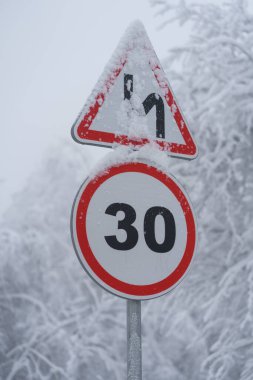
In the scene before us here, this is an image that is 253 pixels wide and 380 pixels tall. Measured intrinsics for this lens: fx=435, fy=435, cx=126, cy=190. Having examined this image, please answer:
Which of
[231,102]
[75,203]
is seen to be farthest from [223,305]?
[75,203]

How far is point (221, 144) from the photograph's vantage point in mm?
4672

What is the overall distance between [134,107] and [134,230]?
1.61ft

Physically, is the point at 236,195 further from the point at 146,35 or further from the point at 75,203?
the point at 75,203

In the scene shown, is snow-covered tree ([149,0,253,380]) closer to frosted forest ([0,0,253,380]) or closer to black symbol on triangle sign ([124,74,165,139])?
frosted forest ([0,0,253,380])

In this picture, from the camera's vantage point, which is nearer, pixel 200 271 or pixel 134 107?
pixel 134 107

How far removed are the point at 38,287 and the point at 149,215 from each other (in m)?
5.27

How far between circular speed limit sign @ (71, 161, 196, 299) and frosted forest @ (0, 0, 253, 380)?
2.01 m

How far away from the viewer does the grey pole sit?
1.39 meters

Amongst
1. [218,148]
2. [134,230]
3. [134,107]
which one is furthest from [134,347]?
[218,148]

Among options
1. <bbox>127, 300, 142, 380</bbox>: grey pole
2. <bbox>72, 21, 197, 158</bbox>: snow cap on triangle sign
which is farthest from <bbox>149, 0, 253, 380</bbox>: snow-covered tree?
<bbox>127, 300, 142, 380</bbox>: grey pole

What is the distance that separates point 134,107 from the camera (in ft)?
5.56

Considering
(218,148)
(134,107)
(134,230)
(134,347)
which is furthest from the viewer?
(218,148)

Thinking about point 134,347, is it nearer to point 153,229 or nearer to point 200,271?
point 153,229

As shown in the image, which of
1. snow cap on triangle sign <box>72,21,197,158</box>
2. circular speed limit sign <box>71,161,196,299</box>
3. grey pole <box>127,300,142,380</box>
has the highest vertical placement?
snow cap on triangle sign <box>72,21,197,158</box>
